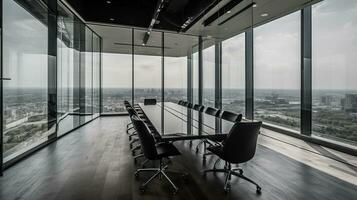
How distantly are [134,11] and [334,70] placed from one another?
565 centimetres

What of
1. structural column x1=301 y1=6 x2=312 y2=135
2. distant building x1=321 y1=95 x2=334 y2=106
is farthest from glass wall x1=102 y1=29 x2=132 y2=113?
distant building x1=321 y1=95 x2=334 y2=106

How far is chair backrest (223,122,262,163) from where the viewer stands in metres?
2.18

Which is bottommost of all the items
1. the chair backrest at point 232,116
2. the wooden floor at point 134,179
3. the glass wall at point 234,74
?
the wooden floor at point 134,179

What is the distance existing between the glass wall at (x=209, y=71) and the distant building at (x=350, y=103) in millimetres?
3818

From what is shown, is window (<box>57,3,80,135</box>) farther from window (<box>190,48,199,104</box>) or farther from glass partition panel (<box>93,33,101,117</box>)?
window (<box>190,48,199,104</box>)

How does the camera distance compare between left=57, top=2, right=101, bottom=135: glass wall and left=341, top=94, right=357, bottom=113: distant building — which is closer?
left=341, top=94, right=357, bottom=113: distant building

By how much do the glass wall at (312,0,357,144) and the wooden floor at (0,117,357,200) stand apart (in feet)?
3.09

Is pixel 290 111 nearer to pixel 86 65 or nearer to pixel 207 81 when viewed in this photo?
pixel 207 81

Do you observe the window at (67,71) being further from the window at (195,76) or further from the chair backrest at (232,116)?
the window at (195,76)

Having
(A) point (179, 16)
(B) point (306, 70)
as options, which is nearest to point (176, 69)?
(A) point (179, 16)

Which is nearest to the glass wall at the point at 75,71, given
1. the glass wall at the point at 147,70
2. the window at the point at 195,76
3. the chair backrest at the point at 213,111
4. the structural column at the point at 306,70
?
the glass wall at the point at 147,70

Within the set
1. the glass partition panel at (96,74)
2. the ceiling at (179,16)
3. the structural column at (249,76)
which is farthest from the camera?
the glass partition panel at (96,74)

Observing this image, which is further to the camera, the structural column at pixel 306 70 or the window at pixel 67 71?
the window at pixel 67 71

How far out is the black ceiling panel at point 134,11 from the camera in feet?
18.0
